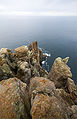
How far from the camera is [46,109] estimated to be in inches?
468

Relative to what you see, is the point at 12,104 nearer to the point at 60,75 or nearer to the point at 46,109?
the point at 46,109

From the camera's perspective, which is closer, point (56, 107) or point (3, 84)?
point (56, 107)

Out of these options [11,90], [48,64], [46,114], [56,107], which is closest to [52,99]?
[56,107]

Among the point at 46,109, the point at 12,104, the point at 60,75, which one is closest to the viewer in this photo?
the point at 46,109

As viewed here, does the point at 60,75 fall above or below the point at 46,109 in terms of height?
below

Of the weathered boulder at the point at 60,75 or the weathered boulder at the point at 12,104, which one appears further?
the weathered boulder at the point at 60,75

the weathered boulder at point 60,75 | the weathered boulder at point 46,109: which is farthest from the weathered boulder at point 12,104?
the weathered boulder at point 60,75

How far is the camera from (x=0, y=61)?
25.5 m

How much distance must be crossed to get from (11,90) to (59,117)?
7.83 metres

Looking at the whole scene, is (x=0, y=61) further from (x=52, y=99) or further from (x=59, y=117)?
(x=59, y=117)

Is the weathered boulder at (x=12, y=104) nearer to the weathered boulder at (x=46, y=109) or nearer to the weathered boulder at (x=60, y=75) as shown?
the weathered boulder at (x=46, y=109)

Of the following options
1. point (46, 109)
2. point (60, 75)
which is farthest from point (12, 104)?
point (60, 75)

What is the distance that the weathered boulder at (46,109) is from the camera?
37.8 ft

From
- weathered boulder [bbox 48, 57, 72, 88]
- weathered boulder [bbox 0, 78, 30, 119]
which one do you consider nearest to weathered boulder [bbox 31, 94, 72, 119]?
weathered boulder [bbox 0, 78, 30, 119]
